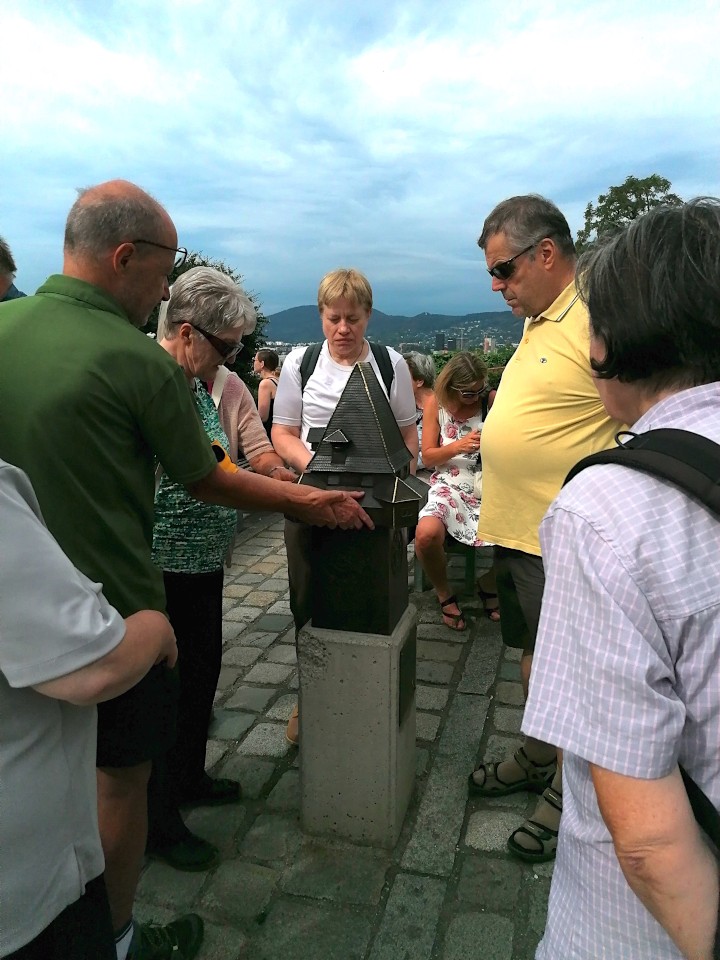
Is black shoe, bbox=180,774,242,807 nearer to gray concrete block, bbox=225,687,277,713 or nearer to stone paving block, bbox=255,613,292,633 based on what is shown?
gray concrete block, bbox=225,687,277,713

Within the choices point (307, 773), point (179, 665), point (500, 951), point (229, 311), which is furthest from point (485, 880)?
point (229, 311)

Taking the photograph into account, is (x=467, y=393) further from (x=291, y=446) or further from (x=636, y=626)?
(x=636, y=626)

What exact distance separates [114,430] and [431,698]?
272cm

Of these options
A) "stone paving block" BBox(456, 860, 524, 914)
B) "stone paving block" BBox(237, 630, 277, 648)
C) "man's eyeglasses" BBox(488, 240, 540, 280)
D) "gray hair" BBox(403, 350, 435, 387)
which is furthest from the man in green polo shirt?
"gray hair" BBox(403, 350, 435, 387)

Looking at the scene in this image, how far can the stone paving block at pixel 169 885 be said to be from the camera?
94.7 inches

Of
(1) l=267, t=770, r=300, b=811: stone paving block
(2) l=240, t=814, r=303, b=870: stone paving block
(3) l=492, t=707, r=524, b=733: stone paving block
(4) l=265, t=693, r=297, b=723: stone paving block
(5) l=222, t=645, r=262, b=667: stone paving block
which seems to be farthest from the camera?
(5) l=222, t=645, r=262, b=667: stone paving block

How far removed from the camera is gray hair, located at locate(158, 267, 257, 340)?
2395 millimetres

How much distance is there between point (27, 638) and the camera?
3.45 ft

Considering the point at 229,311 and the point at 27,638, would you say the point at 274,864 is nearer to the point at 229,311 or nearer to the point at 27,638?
the point at 27,638

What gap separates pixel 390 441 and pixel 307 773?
1391 millimetres

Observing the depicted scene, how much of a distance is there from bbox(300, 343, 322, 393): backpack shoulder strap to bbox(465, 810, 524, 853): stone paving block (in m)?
2.18

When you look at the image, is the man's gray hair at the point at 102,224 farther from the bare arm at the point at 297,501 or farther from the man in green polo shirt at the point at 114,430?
the bare arm at the point at 297,501

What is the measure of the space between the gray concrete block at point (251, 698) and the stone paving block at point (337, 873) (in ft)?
3.76

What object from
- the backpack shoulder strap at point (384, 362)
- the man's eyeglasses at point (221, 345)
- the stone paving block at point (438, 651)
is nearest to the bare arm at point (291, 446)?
the backpack shoulder strap at point (384, 362)
